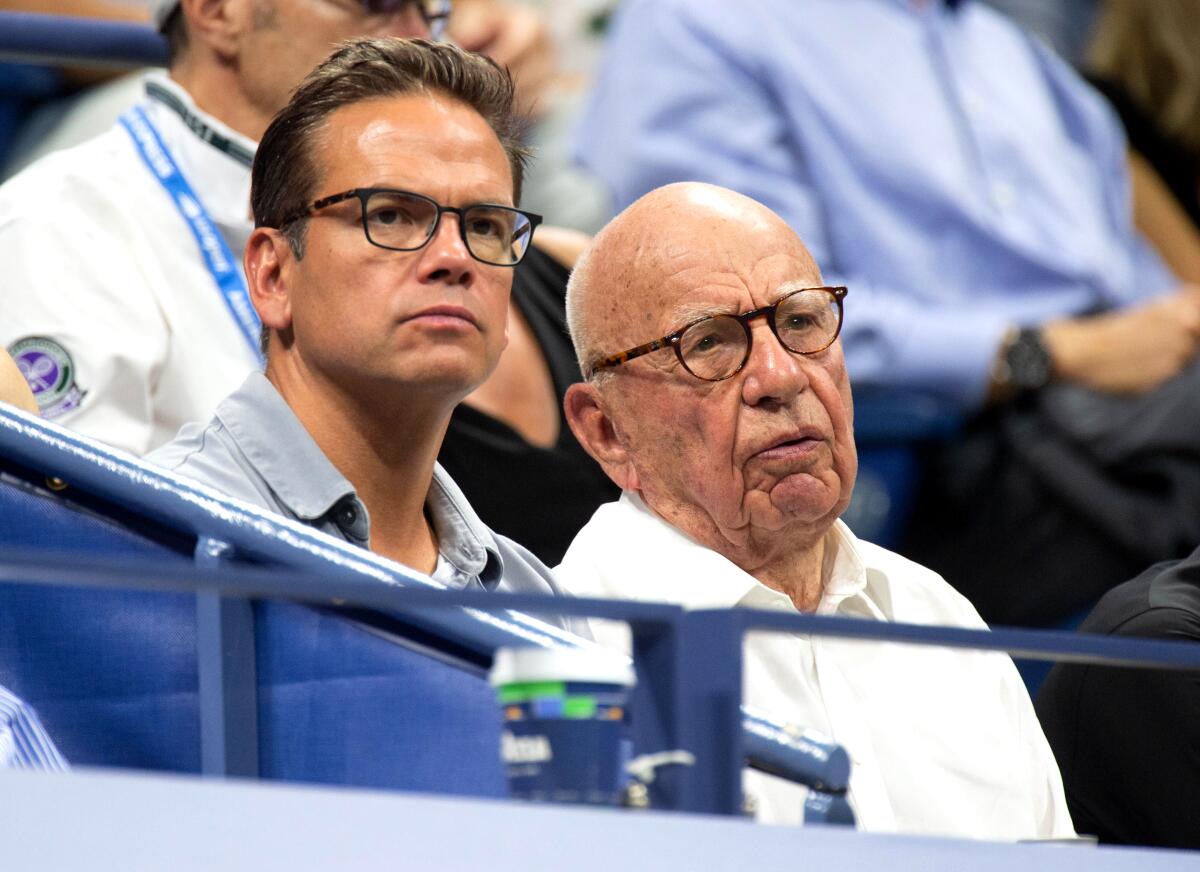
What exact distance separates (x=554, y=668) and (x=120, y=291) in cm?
104

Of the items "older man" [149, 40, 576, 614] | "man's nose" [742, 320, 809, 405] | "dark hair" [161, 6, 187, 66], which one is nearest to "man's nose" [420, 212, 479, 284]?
"older man" [149, 40, 576, 614]

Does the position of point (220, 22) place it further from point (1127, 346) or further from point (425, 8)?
point (1127, 346)

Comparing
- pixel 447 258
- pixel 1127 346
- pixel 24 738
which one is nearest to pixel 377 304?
pixel 447 258

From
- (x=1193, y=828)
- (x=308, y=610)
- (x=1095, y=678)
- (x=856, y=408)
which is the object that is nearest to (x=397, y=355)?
(x=308, y=610)

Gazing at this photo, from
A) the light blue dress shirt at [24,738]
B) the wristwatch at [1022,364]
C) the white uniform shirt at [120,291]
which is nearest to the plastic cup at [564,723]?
the light blue dress shirt at [24,738]

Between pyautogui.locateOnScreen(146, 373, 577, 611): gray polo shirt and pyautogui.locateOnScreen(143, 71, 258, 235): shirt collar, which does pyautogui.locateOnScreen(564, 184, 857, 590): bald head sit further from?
pyautogui.locateOnScreen(143, 71, 258, 235): shirt collar

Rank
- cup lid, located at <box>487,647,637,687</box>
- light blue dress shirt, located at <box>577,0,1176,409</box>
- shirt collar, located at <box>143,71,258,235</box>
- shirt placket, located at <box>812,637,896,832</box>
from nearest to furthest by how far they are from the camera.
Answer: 1. cup lid, located at <box>487,647,637,687</box>
2. shirt placket, located at <box>812,637,896,832</box>
3. shirt collar, located at <box>143,71,258,235</box>
4. light blue dress shirt, located at <box>577,0,1176,409</box>

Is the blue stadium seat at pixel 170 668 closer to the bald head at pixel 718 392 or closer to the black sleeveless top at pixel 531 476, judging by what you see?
the bald head at pixel 718 392

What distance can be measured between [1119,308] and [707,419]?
1.70 meters

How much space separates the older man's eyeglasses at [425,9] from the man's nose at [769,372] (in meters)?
0.67

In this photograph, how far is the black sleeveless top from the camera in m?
2.00

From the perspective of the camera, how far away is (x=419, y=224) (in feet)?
5.20

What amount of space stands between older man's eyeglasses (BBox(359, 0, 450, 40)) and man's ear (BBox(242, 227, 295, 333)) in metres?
0.57

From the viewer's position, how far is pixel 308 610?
1.24 meters
